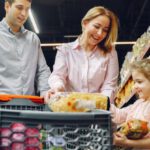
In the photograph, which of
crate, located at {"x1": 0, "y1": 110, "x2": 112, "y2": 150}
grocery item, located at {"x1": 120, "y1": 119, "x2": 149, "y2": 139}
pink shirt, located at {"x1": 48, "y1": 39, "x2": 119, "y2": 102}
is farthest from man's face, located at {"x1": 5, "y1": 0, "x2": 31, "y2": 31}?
crate, located at {"x1": 0, "y1": 110, "x2": 112, "y2": 150}

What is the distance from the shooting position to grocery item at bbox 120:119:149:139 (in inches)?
66.8

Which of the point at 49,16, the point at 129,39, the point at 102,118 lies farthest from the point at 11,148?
the point at 129,39

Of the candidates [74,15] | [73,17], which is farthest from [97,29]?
[73,17]

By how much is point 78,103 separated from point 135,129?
0.46 meters

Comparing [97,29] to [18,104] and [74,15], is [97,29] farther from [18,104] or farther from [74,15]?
[74,15]

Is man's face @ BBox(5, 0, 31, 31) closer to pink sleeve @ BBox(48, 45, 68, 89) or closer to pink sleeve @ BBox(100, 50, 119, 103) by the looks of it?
pink sleeve @ BBox(48, 45, 68, 89)

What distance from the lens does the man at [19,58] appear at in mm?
2369

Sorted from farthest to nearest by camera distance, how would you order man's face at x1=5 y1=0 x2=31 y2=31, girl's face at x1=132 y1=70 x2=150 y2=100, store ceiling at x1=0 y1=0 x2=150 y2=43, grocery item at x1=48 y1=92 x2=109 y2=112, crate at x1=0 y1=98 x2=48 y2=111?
1. store ceiling at x1=0 y1=0 x2=150 y2=43
2. man's face at x1=5 y1=0 x2=31 y2=31
3. girl's face at x1=132 y1=70 x2=150 y2=100
4. crate at x1=0 y1=98 x2=48 y2=111
5. grocery item at x1=48 y1=92 x2=109 y2=112

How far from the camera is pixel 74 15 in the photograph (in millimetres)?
11414

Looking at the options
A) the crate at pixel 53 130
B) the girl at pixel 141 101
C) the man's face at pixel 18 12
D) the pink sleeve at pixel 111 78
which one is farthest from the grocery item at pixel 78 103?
the man's face at pixel 18 12

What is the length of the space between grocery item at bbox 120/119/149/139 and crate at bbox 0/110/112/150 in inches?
21.4

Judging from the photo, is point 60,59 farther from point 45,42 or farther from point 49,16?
point 45,42

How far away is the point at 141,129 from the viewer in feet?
5.62

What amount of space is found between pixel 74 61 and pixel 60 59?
3.4 inches
